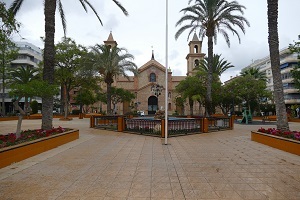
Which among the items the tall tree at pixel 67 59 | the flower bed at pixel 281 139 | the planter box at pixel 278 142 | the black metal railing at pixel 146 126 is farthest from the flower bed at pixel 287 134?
the tall tree at pixel 67 59

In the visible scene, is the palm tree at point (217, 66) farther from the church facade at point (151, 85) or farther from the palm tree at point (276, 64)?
the palm tree at point (276, 64)

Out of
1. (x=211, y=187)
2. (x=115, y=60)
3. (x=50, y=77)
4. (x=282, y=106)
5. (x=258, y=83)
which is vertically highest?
(x=115, y=60)

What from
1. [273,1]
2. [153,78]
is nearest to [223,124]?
[273,1]

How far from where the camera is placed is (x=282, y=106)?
1162cm

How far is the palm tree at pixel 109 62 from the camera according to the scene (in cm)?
2622

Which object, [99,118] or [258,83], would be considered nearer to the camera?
[99,118]

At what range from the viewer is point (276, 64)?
467 inches

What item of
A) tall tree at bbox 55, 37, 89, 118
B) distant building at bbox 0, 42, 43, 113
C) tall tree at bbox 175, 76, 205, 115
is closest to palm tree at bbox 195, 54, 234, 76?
tall tree at bbox 175, 76, 205, 115

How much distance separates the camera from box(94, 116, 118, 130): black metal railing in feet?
62.5

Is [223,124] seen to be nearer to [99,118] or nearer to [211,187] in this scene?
[99,118]

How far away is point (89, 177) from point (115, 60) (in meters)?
21.4

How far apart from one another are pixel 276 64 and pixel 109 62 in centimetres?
1788

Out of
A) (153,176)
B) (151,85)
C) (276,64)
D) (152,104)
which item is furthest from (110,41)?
(153,176)

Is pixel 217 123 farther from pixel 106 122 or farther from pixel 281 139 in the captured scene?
pixel 281 139
